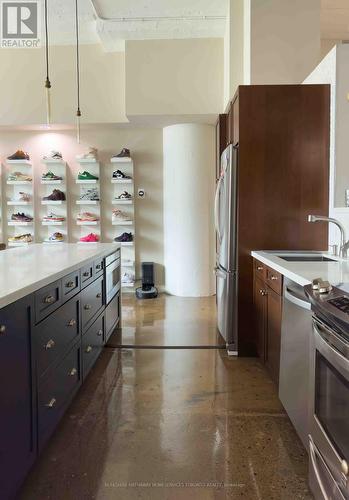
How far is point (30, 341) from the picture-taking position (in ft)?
5.02

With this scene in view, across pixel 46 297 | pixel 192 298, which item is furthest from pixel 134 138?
pixel 46 297

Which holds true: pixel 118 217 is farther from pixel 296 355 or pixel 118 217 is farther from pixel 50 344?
→ pixel 296 355

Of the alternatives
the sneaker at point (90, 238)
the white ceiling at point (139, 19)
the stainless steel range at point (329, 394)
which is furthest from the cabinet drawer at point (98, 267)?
the white ceiling at point (139, 19)

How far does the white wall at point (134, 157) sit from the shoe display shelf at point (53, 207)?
0.38ft

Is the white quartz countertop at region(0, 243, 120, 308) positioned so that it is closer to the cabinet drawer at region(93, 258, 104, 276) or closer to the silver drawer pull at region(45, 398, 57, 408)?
the cabinet drawer at region(93, 258, 104, 276)

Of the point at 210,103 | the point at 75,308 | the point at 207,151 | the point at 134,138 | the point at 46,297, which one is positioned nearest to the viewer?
the point at 46,297

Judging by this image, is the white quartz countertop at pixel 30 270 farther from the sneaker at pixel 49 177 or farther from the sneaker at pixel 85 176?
the sneaker at pixel 49 177

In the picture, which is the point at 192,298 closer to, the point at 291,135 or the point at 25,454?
the point at 291,135

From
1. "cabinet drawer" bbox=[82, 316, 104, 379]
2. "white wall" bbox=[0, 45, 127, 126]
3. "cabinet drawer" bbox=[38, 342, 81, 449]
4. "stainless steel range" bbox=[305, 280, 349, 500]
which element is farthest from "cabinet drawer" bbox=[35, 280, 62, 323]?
"white wall" bbox=[0, 45, 127, 126]

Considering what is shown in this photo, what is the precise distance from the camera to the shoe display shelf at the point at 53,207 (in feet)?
18.5

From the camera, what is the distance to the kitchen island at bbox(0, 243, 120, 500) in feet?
4.38

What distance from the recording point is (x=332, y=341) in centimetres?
125

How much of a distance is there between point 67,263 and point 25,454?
3.48 feet

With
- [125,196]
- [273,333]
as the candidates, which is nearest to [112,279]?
[273,333]
